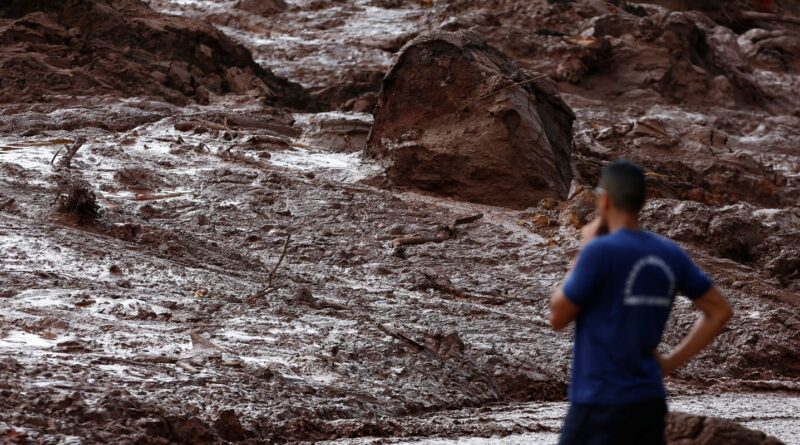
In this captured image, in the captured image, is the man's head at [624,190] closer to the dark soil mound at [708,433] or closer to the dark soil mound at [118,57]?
the dark soil mound at [708,433]

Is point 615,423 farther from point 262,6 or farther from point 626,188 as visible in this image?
point 262,6

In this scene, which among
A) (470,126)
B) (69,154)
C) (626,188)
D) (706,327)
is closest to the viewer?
(626,188)

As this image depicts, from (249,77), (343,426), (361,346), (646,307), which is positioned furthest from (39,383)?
(249,77)

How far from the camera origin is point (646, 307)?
3.29 meters

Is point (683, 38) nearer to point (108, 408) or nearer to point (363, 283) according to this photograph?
point (363, 283)

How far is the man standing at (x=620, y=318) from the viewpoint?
10.7 feet

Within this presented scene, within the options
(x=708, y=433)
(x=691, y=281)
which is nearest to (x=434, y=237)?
(x=708, y=433)

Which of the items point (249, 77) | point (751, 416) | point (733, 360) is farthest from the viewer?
point (249, 77)

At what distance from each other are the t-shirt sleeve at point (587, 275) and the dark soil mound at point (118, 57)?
12.8m

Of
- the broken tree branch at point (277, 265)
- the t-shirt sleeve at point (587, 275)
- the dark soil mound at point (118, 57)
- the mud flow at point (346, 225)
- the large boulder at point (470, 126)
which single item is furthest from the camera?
the dark soil mound at point (118, 57)

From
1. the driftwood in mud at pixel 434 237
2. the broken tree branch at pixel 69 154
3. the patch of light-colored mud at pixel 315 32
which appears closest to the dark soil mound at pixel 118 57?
the patch of light-colored mud at pixel 315 32

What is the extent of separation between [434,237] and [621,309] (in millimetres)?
7612

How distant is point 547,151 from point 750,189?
12.3ft

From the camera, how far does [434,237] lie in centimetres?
1088
